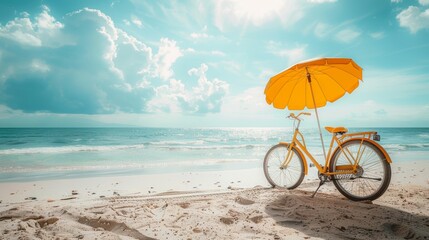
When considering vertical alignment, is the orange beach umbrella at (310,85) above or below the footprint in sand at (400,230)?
above

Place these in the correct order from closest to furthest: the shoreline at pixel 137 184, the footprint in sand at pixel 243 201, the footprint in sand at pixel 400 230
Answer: the footprint in sand at pixel 400 230 < the footprint in sand at pixel 243 201 < the shoreline at pixel 137 184

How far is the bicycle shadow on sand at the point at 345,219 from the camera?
298 centimetres

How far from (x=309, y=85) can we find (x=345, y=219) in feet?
9.60

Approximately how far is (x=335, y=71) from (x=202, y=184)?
181 inches

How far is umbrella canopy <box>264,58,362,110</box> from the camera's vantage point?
16.1 ft

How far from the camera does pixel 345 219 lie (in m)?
3.42

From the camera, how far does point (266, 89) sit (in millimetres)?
5223

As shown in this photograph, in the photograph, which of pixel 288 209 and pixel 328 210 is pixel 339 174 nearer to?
pixel 328 210

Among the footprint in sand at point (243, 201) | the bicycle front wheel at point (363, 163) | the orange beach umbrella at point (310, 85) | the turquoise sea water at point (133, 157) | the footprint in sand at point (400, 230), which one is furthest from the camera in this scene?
the turquoise sea water at point (133, 157)

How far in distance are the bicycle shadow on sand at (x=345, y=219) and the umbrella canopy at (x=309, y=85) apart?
6.62 ft

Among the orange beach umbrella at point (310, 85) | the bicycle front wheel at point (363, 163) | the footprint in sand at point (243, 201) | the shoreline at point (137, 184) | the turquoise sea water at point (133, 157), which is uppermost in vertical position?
the orange beach umbrella at point (310, 85)

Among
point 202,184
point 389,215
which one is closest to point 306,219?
point 389,215

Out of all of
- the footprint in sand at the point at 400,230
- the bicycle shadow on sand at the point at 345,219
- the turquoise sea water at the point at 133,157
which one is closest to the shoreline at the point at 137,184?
the turquoise sea water at the point at 133,157

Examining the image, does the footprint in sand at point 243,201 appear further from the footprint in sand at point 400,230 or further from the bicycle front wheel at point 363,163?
the footprint in sand at point 400,230
